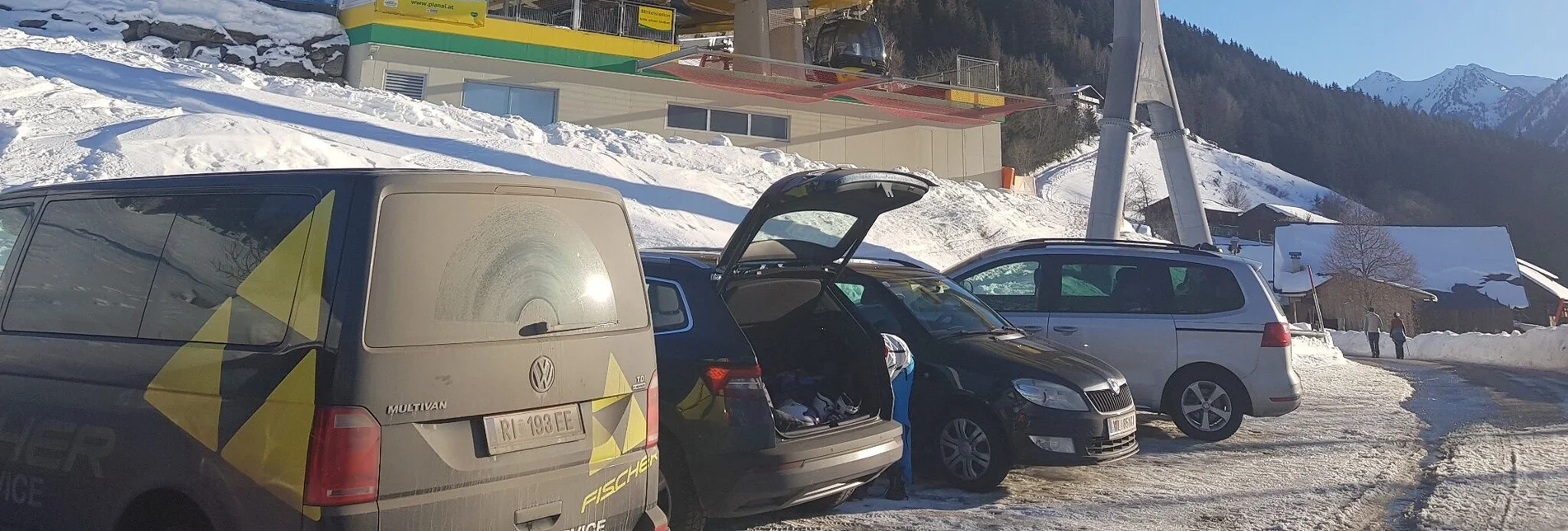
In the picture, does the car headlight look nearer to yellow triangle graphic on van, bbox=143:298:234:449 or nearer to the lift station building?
yellow triangle graphic on van, bbox=143:298:234:449

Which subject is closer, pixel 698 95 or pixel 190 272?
pixel 190 272

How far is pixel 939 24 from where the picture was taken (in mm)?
83375

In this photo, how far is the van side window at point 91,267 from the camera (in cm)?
357

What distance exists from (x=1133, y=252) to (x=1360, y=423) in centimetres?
299

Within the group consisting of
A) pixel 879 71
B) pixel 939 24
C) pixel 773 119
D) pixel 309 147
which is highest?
pixel 939 24

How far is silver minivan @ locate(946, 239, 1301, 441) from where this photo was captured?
871 cm

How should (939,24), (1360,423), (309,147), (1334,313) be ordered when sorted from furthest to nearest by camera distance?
(939,24)
(1334,313)
(309,147)
(1360,423)

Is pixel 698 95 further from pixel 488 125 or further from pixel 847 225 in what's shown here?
pixel 847 225

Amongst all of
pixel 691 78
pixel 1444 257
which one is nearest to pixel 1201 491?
pixel 691 78

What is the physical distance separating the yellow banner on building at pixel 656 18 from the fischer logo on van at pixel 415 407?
26170 mm

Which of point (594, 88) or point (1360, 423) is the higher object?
point (594, 88)

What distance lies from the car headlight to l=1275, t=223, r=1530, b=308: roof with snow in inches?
2183

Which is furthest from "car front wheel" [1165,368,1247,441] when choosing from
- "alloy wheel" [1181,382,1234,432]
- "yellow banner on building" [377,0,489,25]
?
"yellow banner on building" [377,0,489,25]

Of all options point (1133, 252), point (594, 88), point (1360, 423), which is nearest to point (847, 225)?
point (1133, 252)
